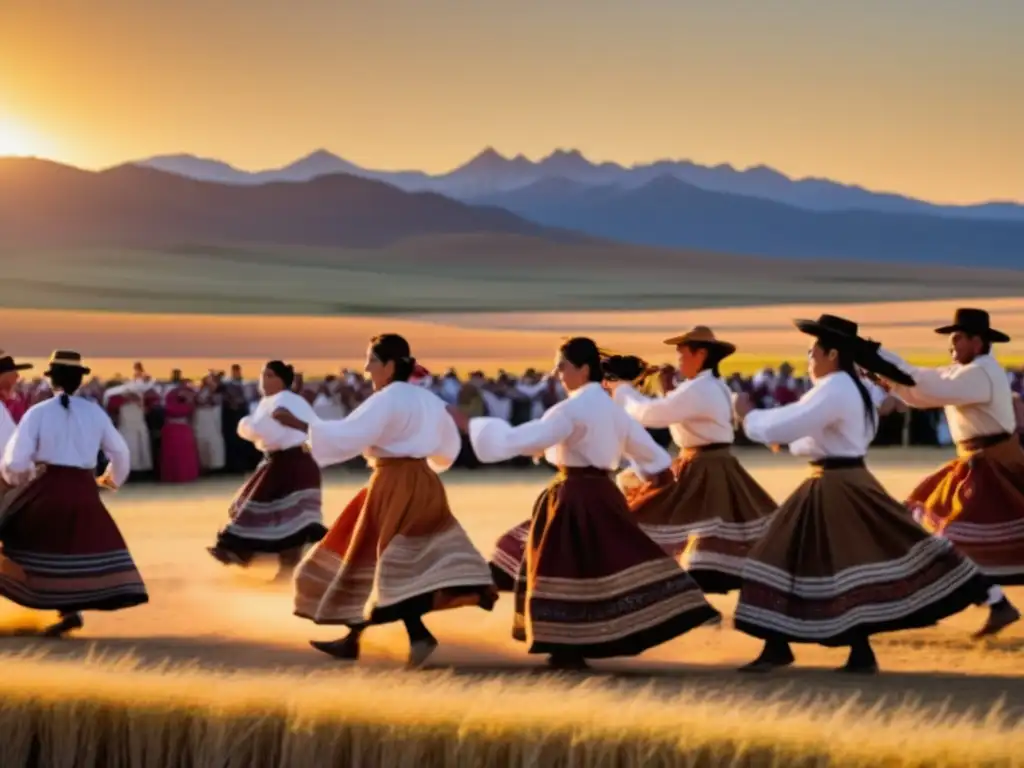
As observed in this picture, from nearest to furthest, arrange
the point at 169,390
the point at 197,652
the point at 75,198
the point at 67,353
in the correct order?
1. the point at 197,652
2. the point at 67,353
3. the point at 169,390
4. the point at 75,198

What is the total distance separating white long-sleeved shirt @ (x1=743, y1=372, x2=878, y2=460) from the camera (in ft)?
25.4

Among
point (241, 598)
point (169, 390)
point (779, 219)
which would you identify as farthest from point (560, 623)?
point (779, 219)

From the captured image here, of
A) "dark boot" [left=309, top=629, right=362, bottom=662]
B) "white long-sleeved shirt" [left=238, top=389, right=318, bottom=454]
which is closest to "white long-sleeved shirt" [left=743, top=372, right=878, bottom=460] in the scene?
"dark boot" [left=309, top=629, right=362, bottom=662]

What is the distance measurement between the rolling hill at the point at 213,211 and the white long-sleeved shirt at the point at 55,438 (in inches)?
905

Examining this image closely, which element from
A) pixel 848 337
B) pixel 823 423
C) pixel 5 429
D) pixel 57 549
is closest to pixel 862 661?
pixel 823 423

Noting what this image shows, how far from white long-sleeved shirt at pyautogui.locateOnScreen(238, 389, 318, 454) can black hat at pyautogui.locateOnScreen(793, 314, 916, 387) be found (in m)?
3.74


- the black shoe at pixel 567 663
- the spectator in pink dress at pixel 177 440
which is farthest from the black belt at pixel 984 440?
the spectator in pink dress at pixel 177 440

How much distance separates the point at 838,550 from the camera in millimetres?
7805

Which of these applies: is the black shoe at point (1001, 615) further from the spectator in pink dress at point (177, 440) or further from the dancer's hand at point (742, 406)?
the spectator in pink dress at point (177, 440)

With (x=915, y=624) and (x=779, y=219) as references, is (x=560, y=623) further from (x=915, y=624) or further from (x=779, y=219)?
(x=779, y=219)

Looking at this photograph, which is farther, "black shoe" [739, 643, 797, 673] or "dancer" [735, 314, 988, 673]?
"black shoe" [739, 643, 797, 673]

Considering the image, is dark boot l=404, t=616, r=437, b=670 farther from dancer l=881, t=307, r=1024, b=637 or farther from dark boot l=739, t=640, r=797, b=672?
dancer l=881, t=307, r=1024, b=637

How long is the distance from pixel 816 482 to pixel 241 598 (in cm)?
411

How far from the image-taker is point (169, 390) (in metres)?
20.1
